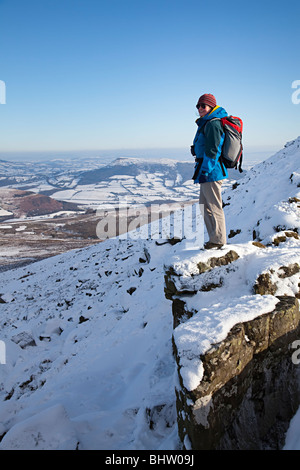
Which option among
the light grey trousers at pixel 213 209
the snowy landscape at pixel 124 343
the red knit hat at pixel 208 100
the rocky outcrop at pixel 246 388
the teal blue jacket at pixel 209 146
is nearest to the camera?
the rocky outcrop at pixel 246 388

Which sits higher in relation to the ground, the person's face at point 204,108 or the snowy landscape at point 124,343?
the person's face at point 204,108

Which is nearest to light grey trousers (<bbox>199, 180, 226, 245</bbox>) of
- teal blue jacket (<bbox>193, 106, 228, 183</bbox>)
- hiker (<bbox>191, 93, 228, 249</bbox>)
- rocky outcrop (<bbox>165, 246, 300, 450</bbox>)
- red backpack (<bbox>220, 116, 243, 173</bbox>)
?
hiker (<bbox>191, 93, 228, 249</bbox>)

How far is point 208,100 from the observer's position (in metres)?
4.57

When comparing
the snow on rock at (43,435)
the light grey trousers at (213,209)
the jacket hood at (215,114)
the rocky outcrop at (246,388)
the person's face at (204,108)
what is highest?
the person's face at (204,108)

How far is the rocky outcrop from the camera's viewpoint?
2914 mm

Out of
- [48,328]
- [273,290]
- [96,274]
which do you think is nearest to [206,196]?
[273,290]

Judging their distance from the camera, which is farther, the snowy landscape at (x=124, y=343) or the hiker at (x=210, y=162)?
the hiker at (x=210, y=162)

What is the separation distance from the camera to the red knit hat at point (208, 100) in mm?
4555

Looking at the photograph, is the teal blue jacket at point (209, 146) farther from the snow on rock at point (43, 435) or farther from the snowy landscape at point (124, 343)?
the snow on rock at point (43, 435)

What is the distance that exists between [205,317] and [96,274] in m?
12.9

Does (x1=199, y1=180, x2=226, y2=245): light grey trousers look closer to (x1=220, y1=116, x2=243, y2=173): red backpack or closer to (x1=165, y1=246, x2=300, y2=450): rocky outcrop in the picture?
(x1=220, y1=116, x2=243, y2=173): red backpack

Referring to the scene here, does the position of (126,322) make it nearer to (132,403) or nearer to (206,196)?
(132,403)

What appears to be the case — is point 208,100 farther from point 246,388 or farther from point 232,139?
point 246,388

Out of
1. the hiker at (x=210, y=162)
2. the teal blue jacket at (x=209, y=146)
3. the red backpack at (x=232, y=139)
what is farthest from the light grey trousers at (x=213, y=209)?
the red backpack at (x=232, y=139)
